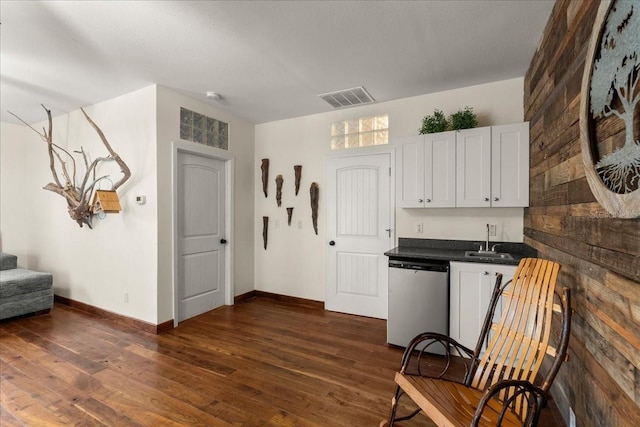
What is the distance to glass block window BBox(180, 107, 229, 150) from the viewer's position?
3.56 m

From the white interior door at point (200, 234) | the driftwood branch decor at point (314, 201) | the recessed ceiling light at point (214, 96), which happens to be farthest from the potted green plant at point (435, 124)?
the white interior door at point (200, 234)

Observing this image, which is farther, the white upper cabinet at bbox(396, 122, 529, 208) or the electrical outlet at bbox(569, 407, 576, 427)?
the white upper cabinet at bbox(396, 122, 529, 208)

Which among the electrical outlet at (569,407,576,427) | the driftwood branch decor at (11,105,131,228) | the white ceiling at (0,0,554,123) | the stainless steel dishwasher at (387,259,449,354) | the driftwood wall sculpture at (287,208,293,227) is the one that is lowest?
the electrical outlet at (569,407,576,427)

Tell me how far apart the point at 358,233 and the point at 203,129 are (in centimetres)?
241

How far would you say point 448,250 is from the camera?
321cm

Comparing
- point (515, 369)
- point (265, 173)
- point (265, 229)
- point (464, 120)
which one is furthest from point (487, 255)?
point (265, 173)

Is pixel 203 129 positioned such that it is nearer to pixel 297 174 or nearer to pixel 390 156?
pixel 297 174

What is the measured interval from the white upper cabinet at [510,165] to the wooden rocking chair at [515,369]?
1176 millimetres

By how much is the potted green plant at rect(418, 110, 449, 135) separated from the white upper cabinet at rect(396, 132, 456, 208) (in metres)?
0.10

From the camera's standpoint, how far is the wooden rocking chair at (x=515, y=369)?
4.23ft

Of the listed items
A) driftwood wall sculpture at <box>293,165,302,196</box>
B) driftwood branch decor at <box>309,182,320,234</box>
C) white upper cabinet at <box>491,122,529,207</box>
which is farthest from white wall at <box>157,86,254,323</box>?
white upper cabinet at <box>491,122,529,207</box>

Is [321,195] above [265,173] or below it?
below

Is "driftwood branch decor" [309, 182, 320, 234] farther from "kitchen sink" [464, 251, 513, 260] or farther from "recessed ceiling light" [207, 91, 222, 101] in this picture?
"kitchen sink" [464, 251, 513, 260]

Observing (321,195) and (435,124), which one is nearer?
(435,124)
